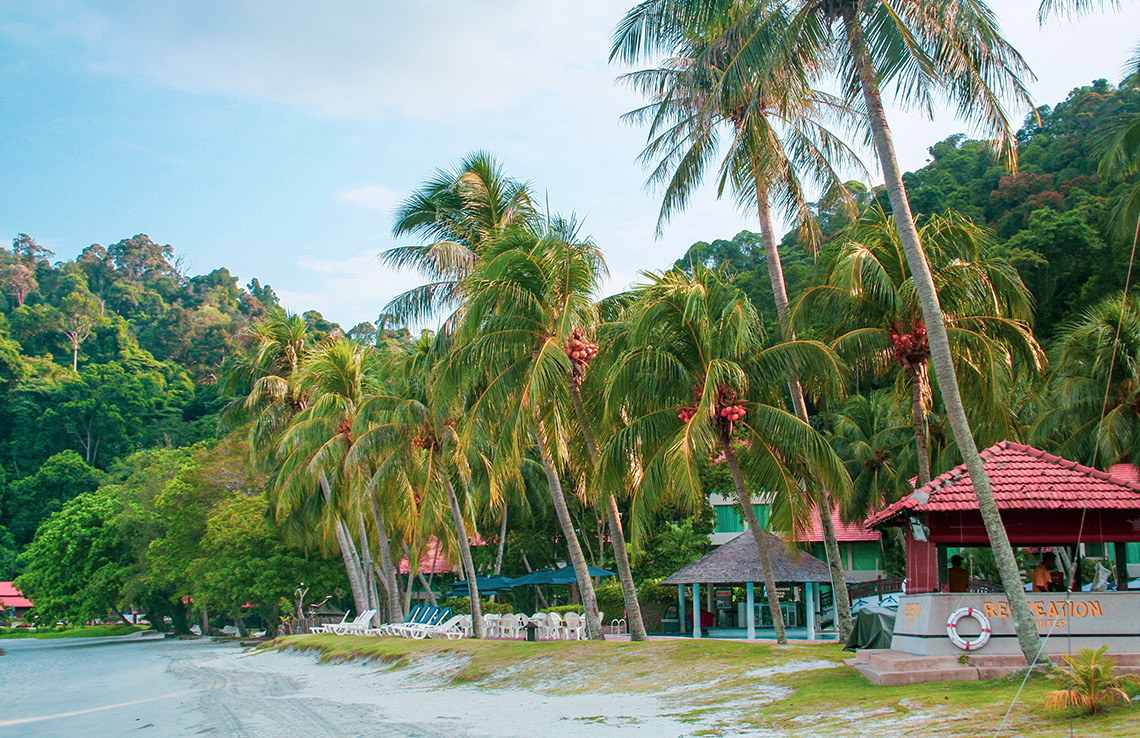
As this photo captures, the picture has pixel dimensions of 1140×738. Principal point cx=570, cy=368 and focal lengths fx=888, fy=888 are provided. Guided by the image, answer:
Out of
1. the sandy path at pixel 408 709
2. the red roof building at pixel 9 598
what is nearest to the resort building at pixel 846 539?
the sandy path at pixel 408 709

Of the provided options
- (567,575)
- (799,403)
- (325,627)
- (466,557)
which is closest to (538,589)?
(567,575)

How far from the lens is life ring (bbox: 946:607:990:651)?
1126 centimetres

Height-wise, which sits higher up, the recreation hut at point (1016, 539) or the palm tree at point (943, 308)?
the palm tree at point (943, 308)

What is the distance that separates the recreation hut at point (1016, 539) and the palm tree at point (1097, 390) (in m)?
9.99

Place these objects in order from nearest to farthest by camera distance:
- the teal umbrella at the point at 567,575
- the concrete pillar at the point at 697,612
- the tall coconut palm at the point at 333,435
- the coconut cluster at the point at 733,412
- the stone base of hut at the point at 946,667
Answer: the stone base of hut at the point at 946,667, the coconut cluster at the point at 733,412, the concrete pillar at the point at 697,612, the tall coconut palm at the point at 333,435, the teal umbrella at the point at 567,575

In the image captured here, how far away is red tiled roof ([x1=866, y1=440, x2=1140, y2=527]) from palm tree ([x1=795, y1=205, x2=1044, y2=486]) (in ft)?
7.85

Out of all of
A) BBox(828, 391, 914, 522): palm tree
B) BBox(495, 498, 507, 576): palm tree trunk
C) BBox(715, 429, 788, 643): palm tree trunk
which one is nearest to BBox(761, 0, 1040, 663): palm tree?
BBox(715, 429, 788, 643): palm tree trunk

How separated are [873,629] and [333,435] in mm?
19096

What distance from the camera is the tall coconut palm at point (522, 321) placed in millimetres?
17281

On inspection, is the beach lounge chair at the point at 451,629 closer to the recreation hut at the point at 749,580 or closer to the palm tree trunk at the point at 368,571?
the palm tree trunk at the point at 368,571

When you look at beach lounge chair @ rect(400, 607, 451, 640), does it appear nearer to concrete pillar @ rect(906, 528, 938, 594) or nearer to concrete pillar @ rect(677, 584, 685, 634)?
concrete pillar @ rect(677, 584, 685, 634)

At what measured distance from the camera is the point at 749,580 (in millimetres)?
24016

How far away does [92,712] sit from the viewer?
1775 cm

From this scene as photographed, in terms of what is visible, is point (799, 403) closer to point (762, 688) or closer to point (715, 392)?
point (715, 392)
